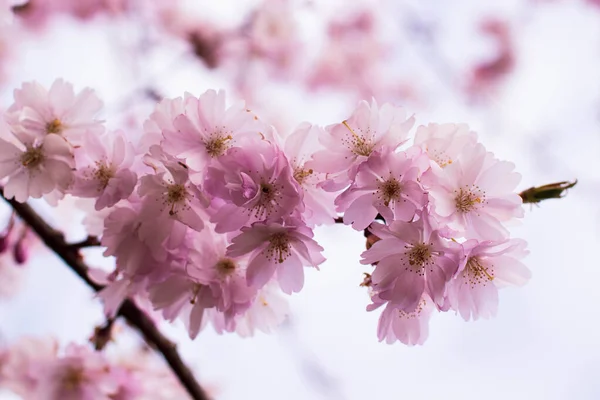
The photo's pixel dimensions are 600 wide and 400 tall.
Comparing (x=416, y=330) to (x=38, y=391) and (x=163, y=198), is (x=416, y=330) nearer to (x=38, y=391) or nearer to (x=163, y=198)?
(x=163, y=198)

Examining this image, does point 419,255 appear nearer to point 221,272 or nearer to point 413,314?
point 413,314

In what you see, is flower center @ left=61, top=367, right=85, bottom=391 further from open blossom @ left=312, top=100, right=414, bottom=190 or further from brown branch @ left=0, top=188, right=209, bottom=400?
open blossom @ left=312, top=100, right=414, bottom=190

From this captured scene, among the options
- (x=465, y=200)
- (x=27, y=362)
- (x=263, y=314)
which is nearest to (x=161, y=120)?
(x=263, y=314)

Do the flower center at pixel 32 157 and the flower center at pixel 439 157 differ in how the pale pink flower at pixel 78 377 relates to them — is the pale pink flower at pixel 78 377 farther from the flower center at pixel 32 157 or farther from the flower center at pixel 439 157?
the flower center at pixel 439 157

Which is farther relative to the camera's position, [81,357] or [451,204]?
[81,357]

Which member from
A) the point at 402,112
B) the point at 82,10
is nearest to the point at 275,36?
the point at 82,10

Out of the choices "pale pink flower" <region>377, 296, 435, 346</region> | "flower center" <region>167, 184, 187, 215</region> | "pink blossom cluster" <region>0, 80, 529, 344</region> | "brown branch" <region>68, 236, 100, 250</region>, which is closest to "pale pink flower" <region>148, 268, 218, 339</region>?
"pink blossom cluster" <region>0, 80, 529, 344</region>
